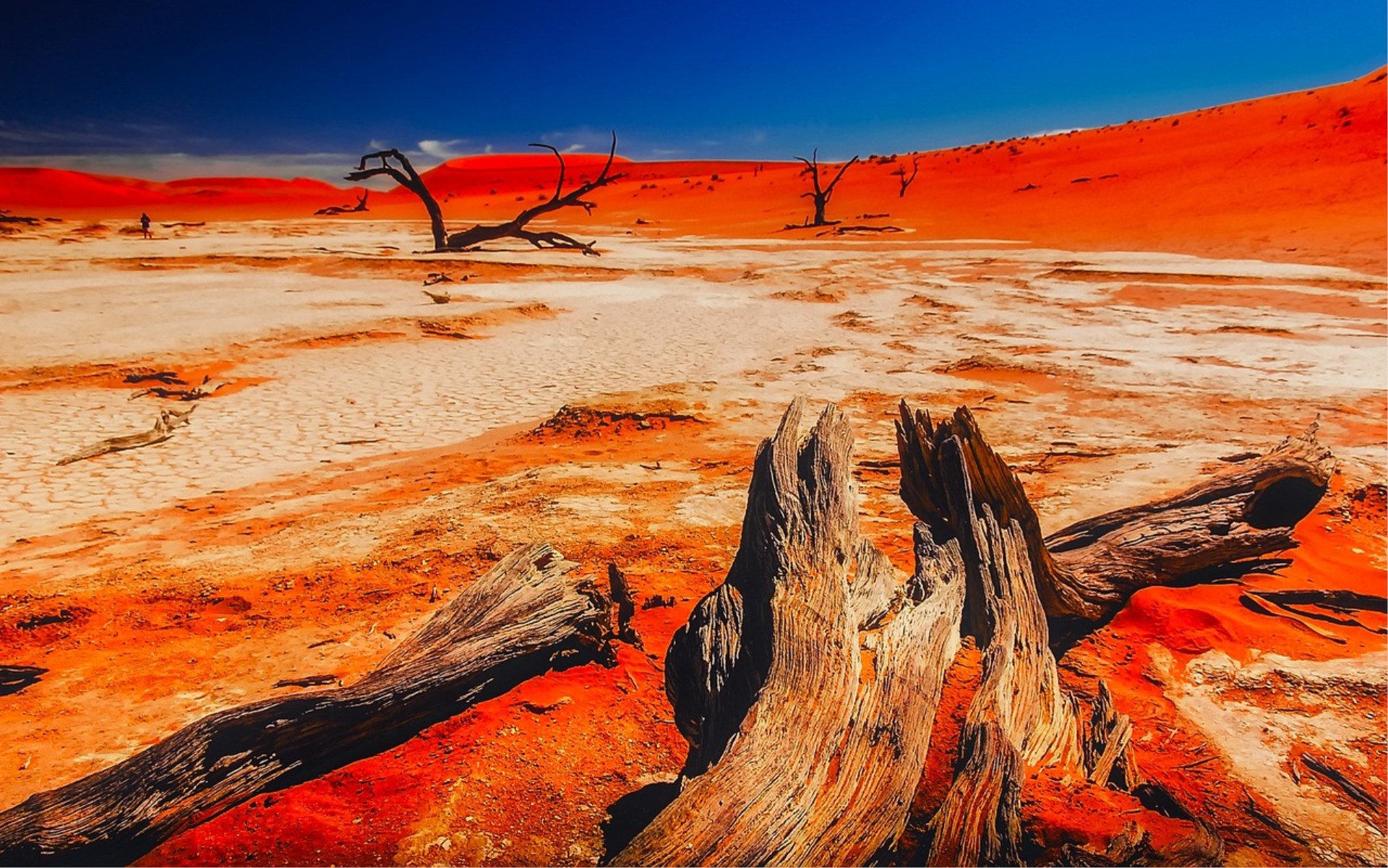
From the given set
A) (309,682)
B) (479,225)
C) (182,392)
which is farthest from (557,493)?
(479,225)

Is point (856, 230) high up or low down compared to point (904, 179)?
down

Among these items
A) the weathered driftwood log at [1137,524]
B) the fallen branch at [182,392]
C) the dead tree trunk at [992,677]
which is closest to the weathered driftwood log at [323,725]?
the dead tree trunk at [992,677]

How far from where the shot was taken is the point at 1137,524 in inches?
143

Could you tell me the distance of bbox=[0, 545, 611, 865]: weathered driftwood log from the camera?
185 cm

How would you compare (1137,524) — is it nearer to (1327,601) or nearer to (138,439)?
(1327,601)

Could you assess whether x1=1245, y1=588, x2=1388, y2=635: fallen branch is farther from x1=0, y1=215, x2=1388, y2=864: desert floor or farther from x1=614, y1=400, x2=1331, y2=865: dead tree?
x1=614, y1=400, x2=1331, y2=865: dead tree

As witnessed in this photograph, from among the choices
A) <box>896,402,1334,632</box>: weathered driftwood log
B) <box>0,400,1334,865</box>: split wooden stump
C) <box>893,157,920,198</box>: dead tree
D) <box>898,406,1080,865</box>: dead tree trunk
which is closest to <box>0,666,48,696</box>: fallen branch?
<box>0,400,1334,865</box>: split wooden stump

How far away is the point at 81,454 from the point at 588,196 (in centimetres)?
5220

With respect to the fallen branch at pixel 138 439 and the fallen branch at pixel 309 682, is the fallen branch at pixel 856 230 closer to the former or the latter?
the fallen branch at pixel 138 439

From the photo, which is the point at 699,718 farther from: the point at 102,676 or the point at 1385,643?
the point at 1385,643

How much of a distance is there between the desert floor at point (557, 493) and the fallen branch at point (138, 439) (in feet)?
0.37

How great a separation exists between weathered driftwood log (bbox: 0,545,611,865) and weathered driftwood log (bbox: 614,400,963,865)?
572 millimetres

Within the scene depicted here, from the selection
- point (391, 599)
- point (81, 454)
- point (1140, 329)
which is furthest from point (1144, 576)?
point (1140, 329)

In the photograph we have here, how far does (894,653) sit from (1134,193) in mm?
32693
